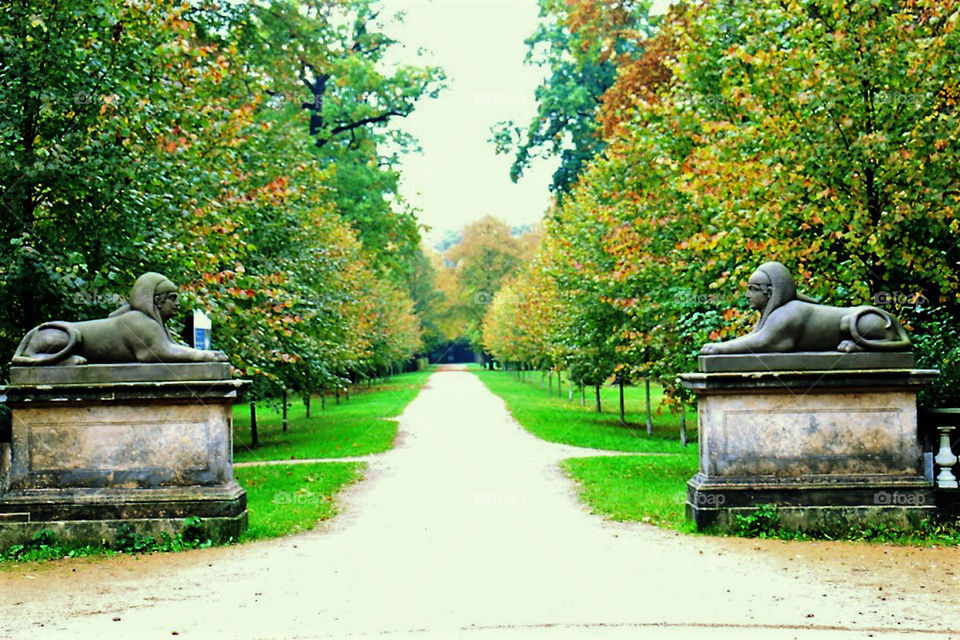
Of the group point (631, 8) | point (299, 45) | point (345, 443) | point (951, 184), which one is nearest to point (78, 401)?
point (951, 184)

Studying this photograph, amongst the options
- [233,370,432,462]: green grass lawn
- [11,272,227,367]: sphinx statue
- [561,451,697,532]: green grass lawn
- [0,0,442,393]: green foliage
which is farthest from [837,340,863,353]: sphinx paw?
[233,370,432,462]: green grass lawn

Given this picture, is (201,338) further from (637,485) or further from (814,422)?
(814,422)

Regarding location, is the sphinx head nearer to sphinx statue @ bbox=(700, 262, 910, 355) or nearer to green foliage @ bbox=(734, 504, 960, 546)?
sphinx statue @ bbox=(700, 262, 910, 355)

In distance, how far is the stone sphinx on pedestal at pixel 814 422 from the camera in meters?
8.69

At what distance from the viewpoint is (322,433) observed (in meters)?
23.3

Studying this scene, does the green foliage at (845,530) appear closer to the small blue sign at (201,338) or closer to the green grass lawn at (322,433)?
the small blue sign at (201,338)

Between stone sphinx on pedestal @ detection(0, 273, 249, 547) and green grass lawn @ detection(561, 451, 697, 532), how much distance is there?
436 cm

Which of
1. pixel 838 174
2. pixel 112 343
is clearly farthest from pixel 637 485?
pixel 112 343

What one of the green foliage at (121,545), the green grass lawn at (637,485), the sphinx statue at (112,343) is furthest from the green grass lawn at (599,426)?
the sphinx statue at (112,343)

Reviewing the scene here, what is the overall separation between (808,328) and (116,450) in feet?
22.8

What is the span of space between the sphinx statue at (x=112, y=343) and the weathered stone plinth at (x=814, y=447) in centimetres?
516

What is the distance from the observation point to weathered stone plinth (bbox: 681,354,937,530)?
8.68m

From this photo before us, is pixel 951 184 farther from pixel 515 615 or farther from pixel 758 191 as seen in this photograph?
pixel 515 615

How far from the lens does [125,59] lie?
11211 millimetres
